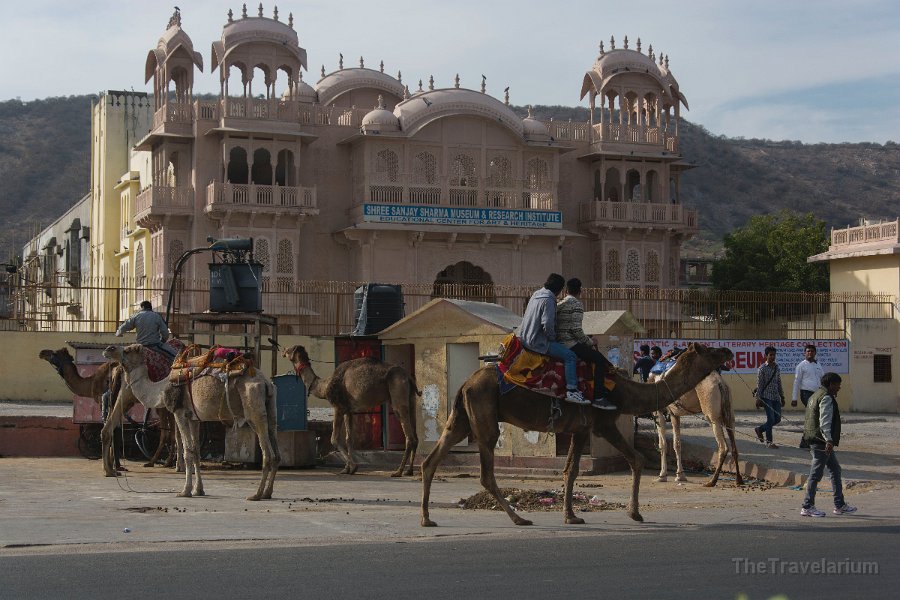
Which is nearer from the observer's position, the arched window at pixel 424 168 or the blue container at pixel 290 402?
the blue container at pixel 290 402

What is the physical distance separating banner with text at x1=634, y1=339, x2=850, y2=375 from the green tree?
17.4 m

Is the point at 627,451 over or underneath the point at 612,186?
underneath

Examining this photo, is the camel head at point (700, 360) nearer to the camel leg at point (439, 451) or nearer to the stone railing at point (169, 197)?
the camel leg at point (439, 451)

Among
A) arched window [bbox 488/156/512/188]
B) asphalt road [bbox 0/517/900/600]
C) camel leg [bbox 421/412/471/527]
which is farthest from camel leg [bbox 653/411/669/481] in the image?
arched window [bbox 488/156/512/188]

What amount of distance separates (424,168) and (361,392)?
24.7 m

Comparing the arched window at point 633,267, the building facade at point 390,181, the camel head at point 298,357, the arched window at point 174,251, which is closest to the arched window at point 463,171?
the building facade at point 390,181

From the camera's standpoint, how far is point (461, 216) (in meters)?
42.2

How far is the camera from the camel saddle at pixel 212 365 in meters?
15.3

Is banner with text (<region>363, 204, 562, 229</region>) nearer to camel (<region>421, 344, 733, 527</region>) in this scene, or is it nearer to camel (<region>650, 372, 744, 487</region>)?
camel (<region>650, 372, 744, 487</region>)

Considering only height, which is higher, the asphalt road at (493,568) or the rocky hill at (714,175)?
the rocky hill at (714,175)

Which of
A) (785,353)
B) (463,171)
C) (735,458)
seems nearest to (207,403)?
(735,458)

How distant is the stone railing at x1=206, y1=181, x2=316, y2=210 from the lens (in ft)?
133

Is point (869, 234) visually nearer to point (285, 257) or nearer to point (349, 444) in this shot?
point (285, 257)

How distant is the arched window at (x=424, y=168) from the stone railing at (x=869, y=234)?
1269cm
